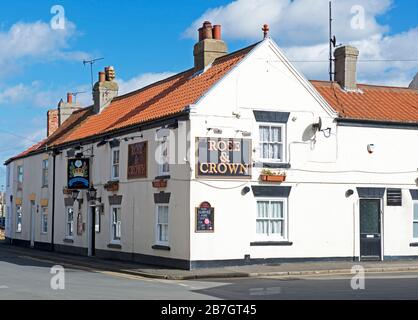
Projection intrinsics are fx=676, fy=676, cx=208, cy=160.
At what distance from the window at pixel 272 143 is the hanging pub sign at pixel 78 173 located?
397 inches

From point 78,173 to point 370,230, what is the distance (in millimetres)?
13572

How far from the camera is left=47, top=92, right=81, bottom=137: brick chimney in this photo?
4391 centimetres

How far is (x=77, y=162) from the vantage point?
3169 centimetres

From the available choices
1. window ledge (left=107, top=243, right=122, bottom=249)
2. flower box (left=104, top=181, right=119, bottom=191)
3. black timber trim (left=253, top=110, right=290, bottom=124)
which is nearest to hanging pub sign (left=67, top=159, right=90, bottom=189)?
flower box (left=104, top=181, right=119, bottom=191)

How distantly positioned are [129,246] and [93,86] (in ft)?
41.4

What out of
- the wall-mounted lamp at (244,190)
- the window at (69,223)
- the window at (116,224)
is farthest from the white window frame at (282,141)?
the window at (69,223)

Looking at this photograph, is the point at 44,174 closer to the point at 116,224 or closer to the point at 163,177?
the point at 116,224

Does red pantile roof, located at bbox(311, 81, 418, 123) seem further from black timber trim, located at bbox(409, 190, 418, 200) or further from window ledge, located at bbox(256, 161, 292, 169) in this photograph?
window ledge, located at bbox(256, 161, 292, 169)

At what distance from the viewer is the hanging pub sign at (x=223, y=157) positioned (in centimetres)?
2402

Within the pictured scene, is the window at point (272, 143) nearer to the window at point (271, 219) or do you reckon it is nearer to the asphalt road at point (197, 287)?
the window at point (271, 219)

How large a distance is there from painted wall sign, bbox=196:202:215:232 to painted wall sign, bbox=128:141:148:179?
3.97m

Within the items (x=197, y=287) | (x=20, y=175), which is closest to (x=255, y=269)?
(x=197, y=287)

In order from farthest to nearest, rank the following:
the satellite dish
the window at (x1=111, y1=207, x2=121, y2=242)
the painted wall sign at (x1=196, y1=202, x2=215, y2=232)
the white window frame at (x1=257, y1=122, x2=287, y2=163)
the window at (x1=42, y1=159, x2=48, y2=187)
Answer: the window at (x1=42, y1=159, x2=48, y2=187), the window at (x1=111, y1=207, x2=121, y2=242), the satellite dish, the white window frame at (x1=257, y1=122, x2=287, y2=163), the painted wall sign at (x1=196, y1=202, x2=215, y2=232)
